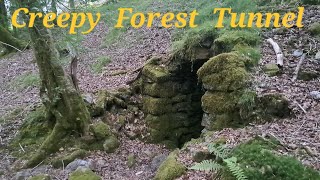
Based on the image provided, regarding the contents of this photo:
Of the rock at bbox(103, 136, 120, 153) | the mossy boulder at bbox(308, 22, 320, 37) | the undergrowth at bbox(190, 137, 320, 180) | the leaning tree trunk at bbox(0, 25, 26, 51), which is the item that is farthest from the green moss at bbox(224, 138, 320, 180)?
the leaning tree trunk at bbox(0, 25, 26, 51)

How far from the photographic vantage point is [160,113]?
7.77 meters

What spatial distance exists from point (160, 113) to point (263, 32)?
Answer: 3.18m

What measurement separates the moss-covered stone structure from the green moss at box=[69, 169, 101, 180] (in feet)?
7.34

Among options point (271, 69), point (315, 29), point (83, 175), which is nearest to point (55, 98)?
point (83, 175)

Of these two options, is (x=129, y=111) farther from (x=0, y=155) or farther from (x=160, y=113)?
(x=0, y=155)

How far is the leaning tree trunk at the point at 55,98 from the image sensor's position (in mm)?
6035

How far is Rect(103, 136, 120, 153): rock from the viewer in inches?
257

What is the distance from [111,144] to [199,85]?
288 centimetres

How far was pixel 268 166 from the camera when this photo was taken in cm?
315

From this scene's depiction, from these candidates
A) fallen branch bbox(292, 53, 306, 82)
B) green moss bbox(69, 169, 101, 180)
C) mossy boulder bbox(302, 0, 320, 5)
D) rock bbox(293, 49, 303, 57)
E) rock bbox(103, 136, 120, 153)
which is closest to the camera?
green moss bbox(69, 169, 101, 180)

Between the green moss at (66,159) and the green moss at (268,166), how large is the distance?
3585 millimetres

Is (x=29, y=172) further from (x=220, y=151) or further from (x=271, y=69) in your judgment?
(x=271, y=69)

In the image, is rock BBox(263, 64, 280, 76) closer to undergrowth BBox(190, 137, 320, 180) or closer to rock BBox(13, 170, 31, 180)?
undergrowth BBox(190, 137, 320, 180)

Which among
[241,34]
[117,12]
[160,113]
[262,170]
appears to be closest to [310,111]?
[262,170]
